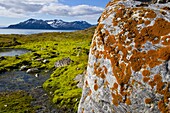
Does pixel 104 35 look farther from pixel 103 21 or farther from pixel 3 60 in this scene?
pixel 3 60

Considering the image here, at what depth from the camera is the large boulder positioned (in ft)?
33.6

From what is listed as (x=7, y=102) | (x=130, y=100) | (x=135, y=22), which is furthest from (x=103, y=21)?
(x=7, y=102)

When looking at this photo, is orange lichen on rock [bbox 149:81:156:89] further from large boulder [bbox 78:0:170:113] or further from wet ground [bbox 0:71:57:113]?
wet ground [bbox 0:71:57:113]

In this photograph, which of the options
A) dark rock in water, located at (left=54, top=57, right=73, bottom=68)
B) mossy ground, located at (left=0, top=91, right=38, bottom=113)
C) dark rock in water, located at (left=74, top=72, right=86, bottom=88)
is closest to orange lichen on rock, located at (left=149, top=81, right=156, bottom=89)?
mossy ground, located at (left=0, top=91, right=38, bottom=113)

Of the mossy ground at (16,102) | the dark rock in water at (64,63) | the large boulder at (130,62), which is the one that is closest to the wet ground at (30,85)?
the mossy ground at (16,102)

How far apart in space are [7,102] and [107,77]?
837 inches

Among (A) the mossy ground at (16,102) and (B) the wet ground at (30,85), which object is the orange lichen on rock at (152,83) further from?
(A) the mossy ground at (16,102)

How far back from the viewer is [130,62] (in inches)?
425

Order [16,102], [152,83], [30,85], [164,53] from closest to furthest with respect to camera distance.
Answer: [152,83], [164,53], [16,102], [30,85]

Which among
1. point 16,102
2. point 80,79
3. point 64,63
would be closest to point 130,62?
point 16,102

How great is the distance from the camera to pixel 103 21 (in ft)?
41.3

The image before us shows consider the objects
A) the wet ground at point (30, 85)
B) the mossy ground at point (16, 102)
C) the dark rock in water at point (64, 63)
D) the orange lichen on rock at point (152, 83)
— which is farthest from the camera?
the dark rock in water at point (64, 63)

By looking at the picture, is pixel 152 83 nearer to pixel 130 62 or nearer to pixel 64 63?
pixel 130 62

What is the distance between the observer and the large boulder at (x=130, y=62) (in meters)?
10.2
